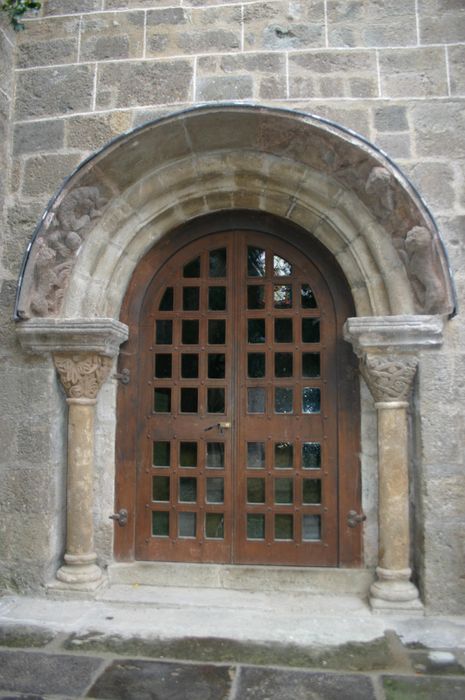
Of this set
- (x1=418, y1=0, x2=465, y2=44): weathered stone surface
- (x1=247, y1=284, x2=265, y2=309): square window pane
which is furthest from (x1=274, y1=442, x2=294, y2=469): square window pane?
(x1=418, y1=0, x2=465, y2=44): weathered stone surface

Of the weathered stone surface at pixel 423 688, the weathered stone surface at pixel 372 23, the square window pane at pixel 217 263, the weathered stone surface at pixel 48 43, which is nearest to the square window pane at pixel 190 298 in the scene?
the square window pane at pixel 217 263

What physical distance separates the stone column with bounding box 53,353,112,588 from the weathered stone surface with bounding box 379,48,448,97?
245 centimetres

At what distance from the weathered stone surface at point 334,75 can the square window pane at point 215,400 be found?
1926 millimetres

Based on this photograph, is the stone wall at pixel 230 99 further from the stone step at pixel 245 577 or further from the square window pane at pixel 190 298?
the square window pane at pixel 190 298

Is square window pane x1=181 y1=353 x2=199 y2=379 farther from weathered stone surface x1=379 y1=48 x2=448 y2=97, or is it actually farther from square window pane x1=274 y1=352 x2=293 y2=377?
weathered stone surface x1=379 y1=48 x2=448 y2=97

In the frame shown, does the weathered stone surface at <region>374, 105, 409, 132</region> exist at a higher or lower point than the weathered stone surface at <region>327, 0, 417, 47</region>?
lower

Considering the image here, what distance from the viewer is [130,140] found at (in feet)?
11.8

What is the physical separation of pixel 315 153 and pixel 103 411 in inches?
83.4

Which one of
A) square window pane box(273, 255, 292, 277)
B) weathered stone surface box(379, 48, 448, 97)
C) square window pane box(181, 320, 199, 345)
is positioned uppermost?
weathered stone surface box(379, 48, 448, 97)

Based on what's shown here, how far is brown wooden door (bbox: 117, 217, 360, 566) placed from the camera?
3.79m

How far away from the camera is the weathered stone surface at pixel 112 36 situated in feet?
12.5

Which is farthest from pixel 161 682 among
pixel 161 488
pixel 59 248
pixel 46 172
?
pixel 46 172

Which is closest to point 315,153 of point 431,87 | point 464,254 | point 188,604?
point 431,87

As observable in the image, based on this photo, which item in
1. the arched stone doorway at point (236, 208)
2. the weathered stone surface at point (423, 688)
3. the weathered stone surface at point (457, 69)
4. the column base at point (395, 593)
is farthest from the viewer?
the weathered stone surface at point (457, 69)
